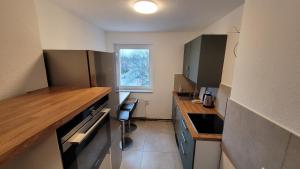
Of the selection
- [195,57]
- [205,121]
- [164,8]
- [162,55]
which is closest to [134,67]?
[162,55]

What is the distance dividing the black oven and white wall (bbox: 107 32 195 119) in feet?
7.10

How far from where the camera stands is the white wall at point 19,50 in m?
0.83

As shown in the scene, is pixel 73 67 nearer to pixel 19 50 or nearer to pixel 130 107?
pixel 19 50

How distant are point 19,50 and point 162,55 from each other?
255 cm

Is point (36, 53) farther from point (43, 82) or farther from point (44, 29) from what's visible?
point (44, 29)

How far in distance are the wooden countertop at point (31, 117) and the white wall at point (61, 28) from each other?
3.26 ft

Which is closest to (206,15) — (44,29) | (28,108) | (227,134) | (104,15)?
(104,15)

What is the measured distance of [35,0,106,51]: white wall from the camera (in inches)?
55.5

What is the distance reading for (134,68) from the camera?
3314 mm

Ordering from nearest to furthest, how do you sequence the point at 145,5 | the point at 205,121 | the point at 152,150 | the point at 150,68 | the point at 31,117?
the point at 31,117, the point at 145,5, the point at 205,121, the point at 152,150, the point at 150,68

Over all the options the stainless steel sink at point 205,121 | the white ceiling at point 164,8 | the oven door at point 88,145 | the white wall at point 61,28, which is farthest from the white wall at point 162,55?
the oven door at point 88,145

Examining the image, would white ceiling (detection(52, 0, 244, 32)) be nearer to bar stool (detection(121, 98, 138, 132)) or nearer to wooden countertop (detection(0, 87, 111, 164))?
wooden countertop (detection(0, 87, 111, 164))

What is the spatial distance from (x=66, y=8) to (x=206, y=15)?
192 cm

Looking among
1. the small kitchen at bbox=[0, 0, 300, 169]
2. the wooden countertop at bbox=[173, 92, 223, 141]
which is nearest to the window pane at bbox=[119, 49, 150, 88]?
the small kitchen at bbox=[0, 0, 300, 169]
